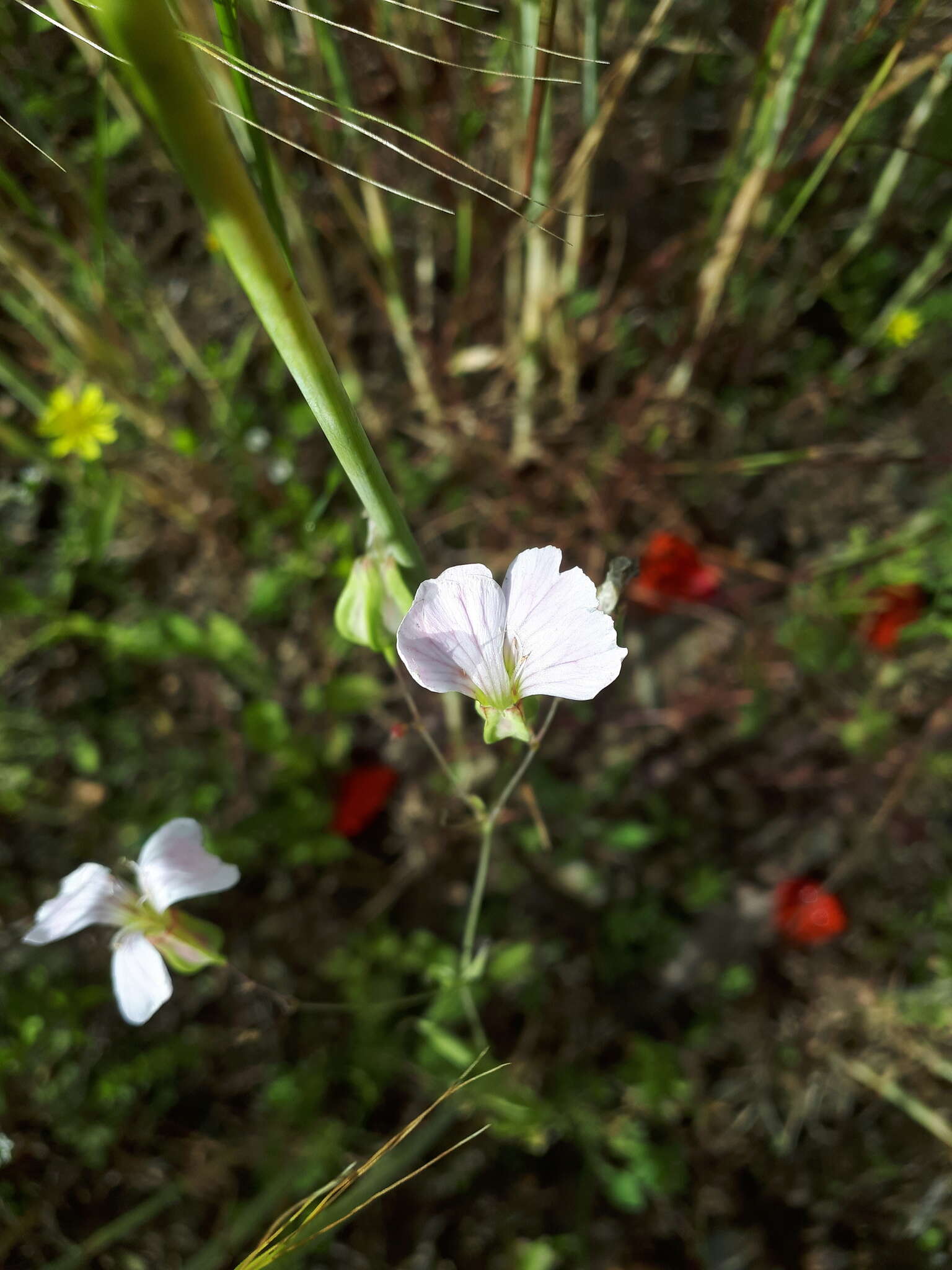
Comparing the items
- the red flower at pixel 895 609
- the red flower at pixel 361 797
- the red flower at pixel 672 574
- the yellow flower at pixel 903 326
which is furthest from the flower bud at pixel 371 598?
the yellow flower at pixel 903 326

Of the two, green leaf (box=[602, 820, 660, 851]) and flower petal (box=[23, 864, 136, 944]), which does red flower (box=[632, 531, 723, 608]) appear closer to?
green leaf (box=[602, 820, 660, 851])

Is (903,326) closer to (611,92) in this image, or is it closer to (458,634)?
(611,92)

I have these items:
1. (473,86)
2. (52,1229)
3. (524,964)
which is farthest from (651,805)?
(473,86)

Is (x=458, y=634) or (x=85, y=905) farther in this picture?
(x=85, y=905)

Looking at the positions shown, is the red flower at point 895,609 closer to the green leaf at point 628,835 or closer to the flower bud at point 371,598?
the green leaf at point 628,835

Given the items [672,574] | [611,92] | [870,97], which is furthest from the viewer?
[672,574]

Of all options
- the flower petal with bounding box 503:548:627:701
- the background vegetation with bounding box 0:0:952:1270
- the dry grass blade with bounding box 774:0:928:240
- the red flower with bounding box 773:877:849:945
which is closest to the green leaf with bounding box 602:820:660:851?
the background vegetation with bounding box 0:0:952:1270

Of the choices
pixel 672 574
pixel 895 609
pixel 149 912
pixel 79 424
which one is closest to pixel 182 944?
pixel 149 912
